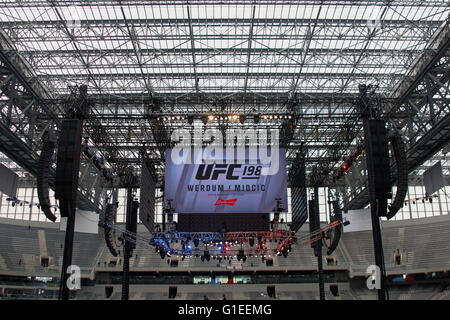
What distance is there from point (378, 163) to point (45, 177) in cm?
1768

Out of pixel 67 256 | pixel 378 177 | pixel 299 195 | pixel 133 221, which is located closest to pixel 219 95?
pixel 299 195

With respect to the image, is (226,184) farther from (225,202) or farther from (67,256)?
(67,256)

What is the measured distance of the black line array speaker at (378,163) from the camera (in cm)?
2106

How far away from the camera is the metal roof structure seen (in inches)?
1011

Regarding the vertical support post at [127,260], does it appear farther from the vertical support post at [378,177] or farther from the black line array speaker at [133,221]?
the vertical support post at [378,177]

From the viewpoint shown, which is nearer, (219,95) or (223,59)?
(223,59)

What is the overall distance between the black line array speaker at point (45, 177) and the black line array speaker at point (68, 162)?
1.70ft

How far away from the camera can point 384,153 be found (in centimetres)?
2166

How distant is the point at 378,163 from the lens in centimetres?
2150

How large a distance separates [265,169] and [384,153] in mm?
9871

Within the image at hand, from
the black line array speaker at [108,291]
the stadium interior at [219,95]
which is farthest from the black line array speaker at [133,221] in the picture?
the black line array speaker at [108,291]

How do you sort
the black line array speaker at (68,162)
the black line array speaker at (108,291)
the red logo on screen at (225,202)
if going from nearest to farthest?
the black line array speaker at (68,162)
the red logo on screen at (225,202)
the black line array speaker at (108,291)
